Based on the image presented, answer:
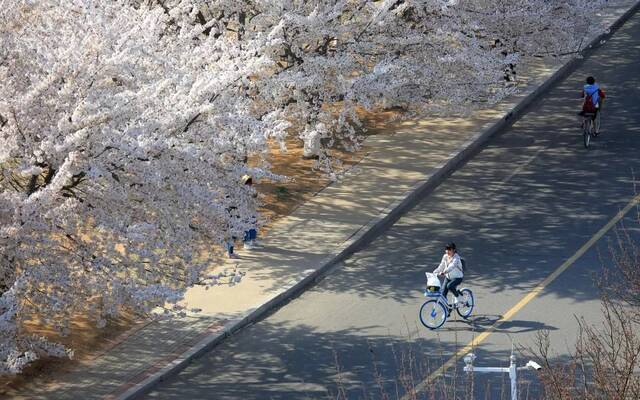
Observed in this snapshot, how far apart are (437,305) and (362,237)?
4.15m

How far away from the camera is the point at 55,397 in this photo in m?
17.5

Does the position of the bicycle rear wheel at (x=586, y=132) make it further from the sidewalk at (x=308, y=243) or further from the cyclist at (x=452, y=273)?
the cyclist at (x=452, y=273)

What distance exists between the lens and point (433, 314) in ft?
64.4

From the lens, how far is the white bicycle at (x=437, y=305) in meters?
19.5

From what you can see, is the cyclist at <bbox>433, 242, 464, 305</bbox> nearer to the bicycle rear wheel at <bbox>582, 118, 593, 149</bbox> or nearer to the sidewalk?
the sidewalk

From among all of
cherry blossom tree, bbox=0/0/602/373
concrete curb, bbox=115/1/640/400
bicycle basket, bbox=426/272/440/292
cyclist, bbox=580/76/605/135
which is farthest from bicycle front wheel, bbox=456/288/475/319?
cyclist, bbox=580/76/605/135

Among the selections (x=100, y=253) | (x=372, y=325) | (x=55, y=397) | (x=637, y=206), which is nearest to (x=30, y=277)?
(x=100, y=253)

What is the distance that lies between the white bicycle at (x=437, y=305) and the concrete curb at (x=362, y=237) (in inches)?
107

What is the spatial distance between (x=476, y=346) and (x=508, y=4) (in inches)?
519

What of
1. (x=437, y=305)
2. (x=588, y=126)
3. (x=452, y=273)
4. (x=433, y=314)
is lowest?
(x=433, y=314)

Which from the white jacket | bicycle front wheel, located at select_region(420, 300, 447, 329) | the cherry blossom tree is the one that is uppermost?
Result: the cherry blossom tree

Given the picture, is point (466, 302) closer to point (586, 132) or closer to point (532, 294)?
point (532, 294)

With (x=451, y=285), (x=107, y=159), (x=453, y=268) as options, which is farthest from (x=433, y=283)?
(x=107, y=159)

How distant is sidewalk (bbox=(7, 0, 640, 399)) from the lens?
18422 mm
